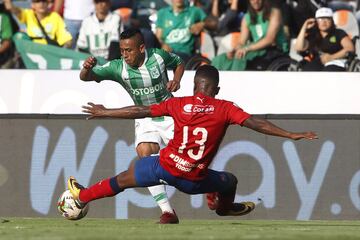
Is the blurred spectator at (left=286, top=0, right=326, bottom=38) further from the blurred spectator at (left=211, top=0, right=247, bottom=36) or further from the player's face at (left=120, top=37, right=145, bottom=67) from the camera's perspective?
the player's face at (left=120, top=37, right=145, bottom=67)

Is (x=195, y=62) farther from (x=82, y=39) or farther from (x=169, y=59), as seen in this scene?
(x=169, y=59)

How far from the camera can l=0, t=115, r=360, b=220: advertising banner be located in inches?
534

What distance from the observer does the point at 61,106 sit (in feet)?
46.4

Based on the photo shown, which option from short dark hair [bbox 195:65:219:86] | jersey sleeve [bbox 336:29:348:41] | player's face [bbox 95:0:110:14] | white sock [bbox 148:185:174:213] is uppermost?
short dark hair [bbox 195:65:219:86]

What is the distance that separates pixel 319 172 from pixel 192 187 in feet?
13.7

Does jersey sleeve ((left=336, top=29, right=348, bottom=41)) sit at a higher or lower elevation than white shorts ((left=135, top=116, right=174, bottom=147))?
higher

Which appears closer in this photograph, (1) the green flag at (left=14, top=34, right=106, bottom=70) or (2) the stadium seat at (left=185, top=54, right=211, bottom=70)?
(2) the stadium seat at (left=185, top=54, right=211, bottom=70)

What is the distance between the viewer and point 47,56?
15500 millimetres

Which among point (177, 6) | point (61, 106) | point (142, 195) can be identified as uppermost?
point (177, 6)

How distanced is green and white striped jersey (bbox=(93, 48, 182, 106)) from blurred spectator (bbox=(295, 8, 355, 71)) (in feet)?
14.2

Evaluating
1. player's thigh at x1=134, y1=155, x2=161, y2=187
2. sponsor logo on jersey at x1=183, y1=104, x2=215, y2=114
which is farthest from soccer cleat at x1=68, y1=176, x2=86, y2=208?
sponsor logo on jersey at x1=183, y1=104, x2=215, y2=114

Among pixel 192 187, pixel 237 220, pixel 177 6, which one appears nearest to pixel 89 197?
pixel 192 187

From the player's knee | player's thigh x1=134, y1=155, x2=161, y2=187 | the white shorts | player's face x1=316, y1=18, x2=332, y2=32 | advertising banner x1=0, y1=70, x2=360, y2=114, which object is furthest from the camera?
player's face x1=316, y1=18, x2=332, y2=32

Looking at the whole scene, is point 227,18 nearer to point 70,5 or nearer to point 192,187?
point 70,5
